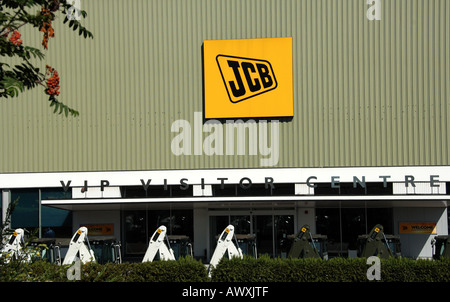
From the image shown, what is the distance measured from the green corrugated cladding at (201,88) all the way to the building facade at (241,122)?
0.06 metres

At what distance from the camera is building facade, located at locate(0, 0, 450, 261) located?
2511 cm

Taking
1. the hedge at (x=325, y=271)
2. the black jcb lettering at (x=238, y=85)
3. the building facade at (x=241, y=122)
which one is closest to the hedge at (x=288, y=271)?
the hedge at (x=325, y=271)

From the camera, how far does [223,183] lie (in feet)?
83.4

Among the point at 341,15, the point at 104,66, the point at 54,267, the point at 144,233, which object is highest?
the point at 341,15

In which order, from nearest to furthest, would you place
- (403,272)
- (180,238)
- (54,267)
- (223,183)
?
(54,267) < (403,272) < (180,238) < (223,183)

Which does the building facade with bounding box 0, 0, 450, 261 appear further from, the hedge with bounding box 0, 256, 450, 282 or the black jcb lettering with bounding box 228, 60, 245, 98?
the hedge with bounding box 0, 256, 450, 282

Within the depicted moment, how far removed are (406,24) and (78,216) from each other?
1707 centimetres

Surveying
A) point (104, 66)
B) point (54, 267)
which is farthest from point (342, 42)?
point (54, 267)

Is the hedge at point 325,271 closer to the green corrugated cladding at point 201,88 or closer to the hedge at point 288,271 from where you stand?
the hedge at point 288,271

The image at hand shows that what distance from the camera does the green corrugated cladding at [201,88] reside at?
25109 millimetres

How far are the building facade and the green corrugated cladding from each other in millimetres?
61

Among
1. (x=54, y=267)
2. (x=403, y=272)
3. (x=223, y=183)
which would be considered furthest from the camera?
(x=223, y=183)

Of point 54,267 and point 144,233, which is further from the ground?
point 54,267

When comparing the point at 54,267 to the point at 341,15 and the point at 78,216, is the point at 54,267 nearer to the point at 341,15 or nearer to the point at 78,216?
the point at 78,216
